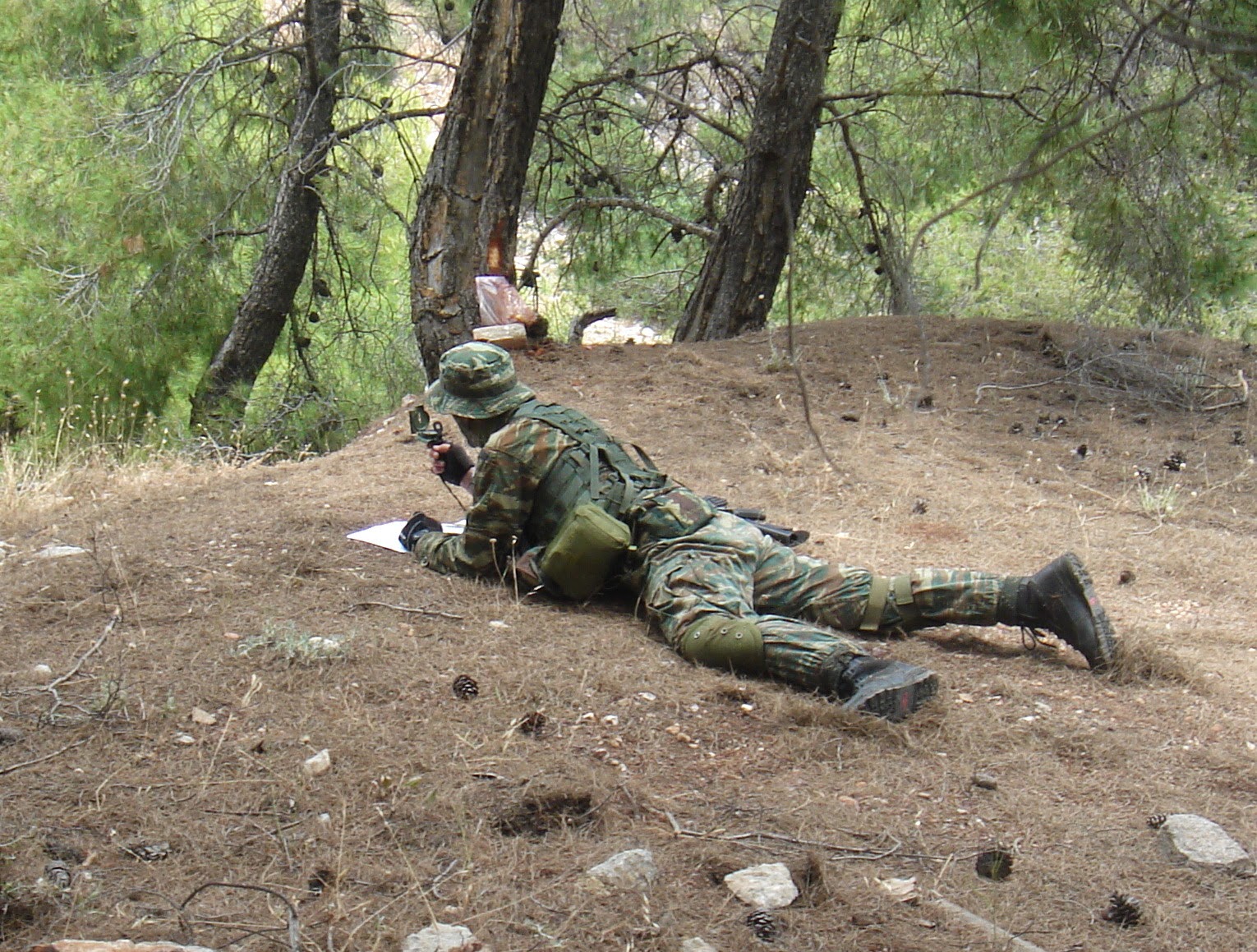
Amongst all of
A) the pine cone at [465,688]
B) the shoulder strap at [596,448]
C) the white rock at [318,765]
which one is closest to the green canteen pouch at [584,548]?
the shoulder strap at [596,448]

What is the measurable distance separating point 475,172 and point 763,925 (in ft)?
20.5

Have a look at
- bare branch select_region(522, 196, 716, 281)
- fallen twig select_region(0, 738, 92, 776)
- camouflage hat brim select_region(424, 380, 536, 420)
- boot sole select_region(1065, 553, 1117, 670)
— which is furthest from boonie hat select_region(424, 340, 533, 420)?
bare branch select_region(522, 196, 716, 281)

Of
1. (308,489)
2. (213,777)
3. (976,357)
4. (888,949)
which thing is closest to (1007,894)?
(888,949)

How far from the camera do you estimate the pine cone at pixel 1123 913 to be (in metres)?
2.76

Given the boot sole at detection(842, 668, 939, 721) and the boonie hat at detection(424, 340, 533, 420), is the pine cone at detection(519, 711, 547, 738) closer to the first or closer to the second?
the boot sole at detection(842, 668, 939, 721)

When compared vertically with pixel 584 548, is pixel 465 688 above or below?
below

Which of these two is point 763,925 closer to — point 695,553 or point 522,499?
point 695,553

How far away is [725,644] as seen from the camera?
4.02m

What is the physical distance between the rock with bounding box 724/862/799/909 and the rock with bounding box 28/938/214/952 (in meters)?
1.11

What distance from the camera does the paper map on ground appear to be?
5047mm

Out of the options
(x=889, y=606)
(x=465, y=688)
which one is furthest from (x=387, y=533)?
(x=889, y=606)

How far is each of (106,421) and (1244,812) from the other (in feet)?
32.6

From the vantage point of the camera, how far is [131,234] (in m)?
10.4

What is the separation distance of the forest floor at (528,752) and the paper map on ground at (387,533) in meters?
0.10
